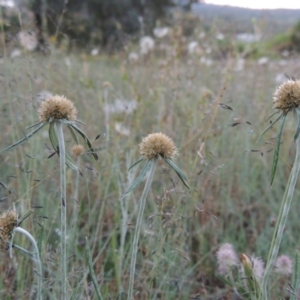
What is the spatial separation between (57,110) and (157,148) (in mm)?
164

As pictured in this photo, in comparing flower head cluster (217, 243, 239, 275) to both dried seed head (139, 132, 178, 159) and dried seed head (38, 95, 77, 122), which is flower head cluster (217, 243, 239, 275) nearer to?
dried seed head (139, 132, 178, 159)

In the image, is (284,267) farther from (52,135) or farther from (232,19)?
(232,19)

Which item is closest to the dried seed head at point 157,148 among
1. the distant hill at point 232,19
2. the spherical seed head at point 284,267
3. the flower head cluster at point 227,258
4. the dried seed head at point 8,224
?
the dried seed head at point 8,224

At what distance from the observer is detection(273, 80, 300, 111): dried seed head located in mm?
711

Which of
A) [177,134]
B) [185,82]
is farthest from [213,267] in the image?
[185,82]

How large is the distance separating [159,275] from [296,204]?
2.58 feet

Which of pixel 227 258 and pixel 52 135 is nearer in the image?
pixel 52 135

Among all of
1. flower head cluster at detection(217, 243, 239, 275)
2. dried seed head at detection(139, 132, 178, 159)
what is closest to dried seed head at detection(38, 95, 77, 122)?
dried seed head at detection(139, 132, 178, 159)

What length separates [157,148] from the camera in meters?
0.74

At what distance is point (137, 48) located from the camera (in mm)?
3766

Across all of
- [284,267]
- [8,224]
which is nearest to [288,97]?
[8,224]

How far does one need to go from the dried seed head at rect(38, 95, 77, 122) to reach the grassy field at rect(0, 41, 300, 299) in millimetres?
160

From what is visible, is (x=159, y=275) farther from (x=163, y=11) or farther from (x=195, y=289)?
(x=163, y=11)

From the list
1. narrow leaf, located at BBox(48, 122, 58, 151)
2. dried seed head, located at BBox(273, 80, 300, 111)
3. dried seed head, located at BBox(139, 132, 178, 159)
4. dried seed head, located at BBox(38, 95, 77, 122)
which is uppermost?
dried seed head, located at BBox(273, 80, 300, 111)
